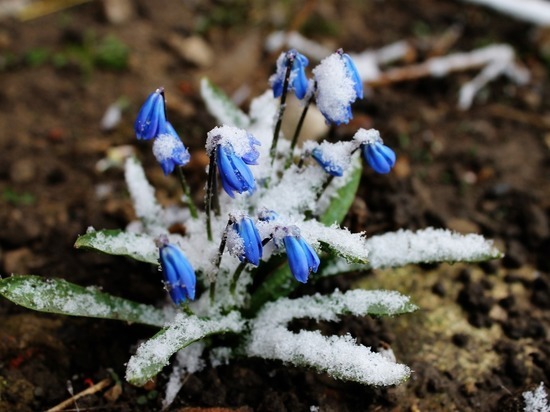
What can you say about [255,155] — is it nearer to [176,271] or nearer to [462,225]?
[176,271]

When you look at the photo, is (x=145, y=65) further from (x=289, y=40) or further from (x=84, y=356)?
(x=84, y=356)

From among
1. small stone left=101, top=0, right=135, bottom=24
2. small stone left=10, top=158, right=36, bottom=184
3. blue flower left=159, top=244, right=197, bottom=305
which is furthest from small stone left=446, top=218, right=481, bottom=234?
small stone left=101, top=0, right=135, bottom=24

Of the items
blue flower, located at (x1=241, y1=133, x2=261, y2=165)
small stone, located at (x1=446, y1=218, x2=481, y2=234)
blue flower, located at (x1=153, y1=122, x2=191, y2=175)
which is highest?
blue flower, located at (x1=241, y1=133, x2=261, y2=165)

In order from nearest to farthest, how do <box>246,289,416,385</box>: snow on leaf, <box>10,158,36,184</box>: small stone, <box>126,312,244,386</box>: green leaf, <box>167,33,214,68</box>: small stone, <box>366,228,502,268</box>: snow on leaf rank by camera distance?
<box>126,312,244,386</box>: green leaf → <box>246,289,416,385</box>: snow on leaf → <box>366,228,502,268</box>: snow on leaf → <box>10,158,36,184</box>: small stone → <box>167,33,214,68</box>: small stone

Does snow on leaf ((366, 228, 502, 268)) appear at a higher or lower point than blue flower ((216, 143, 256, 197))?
lower

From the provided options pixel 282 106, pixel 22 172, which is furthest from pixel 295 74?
pixel 22 172

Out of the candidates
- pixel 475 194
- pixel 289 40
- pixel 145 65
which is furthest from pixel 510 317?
pixel 145 65

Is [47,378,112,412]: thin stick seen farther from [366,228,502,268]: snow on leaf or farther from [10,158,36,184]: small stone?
[10,158,36,184]: small stone
